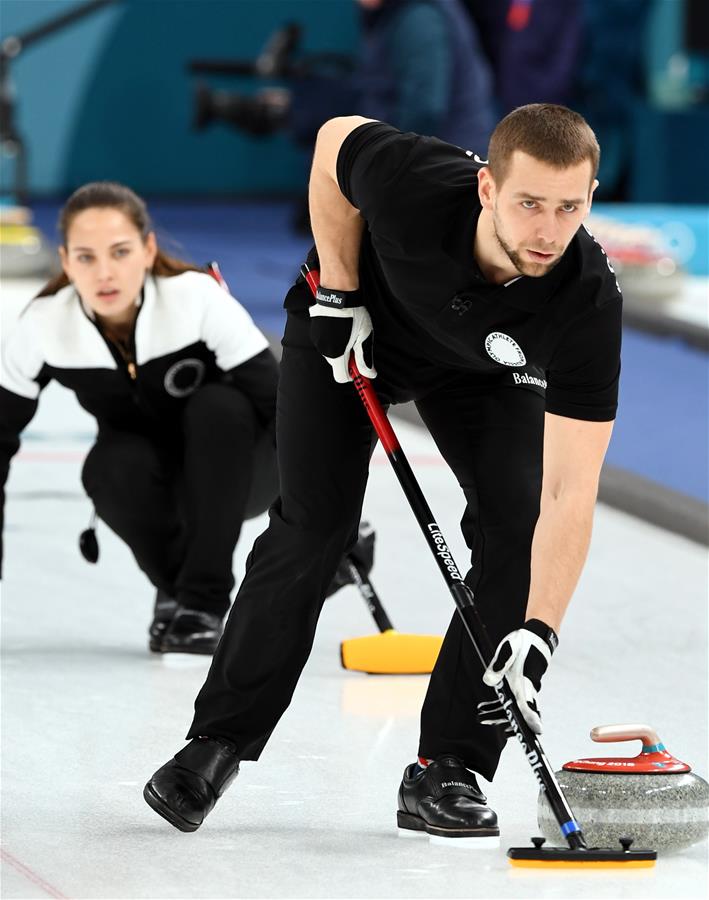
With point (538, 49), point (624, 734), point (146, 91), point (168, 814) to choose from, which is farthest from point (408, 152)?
point (146, 91)

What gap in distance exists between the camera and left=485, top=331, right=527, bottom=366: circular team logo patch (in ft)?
7.97

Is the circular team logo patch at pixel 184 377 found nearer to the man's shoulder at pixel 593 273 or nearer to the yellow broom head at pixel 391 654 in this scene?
the yellow broom head at pixel 391 654

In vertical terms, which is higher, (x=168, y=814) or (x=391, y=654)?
(x=168, y=814)

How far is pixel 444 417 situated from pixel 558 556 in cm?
34

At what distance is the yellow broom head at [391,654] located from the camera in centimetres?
334

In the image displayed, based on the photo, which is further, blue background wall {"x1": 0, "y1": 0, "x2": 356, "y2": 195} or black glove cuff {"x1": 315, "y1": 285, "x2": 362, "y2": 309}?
blue background wall {"x1": 0, "y1": 0, "x2": 356, "y2": 195}

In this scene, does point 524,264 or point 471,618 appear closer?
point 524,264

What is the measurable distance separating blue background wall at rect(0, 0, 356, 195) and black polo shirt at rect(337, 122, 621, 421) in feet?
31.7

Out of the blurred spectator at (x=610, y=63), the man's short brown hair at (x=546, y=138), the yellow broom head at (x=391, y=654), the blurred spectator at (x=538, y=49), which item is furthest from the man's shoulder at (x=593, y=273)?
the blurred spectator at (x=610, y=63)

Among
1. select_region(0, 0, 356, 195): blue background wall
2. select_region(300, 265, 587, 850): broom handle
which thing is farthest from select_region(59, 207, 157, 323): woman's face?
select_region(0, 0, 356, 195): blue background wall

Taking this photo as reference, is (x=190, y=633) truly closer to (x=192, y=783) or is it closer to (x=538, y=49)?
(x=192, y=783)

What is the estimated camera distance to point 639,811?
239 centimetres

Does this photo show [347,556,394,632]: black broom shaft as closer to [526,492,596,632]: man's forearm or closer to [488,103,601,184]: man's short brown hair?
[526,492,596,632]: man's forearm

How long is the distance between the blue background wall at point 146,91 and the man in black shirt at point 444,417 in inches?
377
